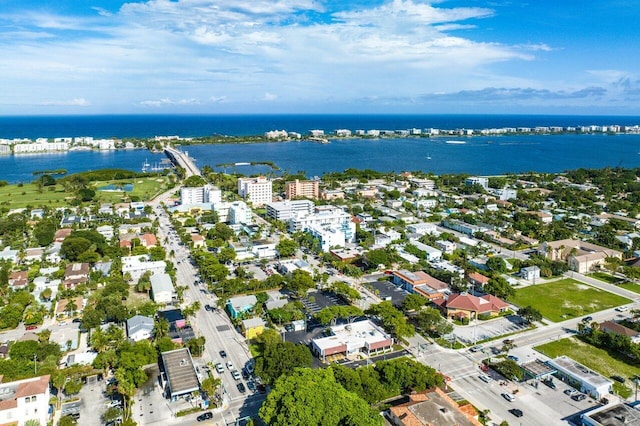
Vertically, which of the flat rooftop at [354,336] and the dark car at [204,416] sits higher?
the flat rooftop at [354,336]

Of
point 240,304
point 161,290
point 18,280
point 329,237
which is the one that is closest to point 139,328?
point 161,290

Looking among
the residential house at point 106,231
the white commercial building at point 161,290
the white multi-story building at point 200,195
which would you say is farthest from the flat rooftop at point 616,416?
the white multi-story building at point 200,195

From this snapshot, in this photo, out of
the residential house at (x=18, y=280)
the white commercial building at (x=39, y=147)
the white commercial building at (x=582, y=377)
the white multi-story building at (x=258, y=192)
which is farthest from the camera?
the white commercial building at (x=39, y=147)

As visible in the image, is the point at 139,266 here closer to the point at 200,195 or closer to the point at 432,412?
the point at 200,195

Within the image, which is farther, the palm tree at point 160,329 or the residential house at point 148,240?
the residential house at point 148,240

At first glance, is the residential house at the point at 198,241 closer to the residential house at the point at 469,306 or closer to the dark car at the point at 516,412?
the residential house at the point at 469,306

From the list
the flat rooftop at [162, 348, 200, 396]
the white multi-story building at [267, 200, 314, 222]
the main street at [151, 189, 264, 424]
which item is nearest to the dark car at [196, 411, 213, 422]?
the main street at [151, 189, 264, 424]

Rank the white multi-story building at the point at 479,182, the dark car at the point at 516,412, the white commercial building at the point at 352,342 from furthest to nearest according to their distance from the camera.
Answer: the white multi-story building at the point at 479,182 < the white commercial building at the point at 352,342 < the dark car at the point at 516,412
